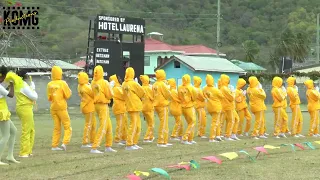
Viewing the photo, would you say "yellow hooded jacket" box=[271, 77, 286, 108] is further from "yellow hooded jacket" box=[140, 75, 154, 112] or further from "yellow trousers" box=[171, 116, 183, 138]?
"yellow hooded jacket" box=[140, 75, 154, 112]

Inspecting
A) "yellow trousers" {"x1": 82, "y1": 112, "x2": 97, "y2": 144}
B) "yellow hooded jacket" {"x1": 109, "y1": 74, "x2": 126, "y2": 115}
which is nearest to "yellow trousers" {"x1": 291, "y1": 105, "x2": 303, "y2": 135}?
"yellow hooded jacket" {"x1": 109, "y1": 74, "x2": 126, "y2": 115}

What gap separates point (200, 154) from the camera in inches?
561

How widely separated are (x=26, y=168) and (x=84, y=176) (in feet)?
4.48

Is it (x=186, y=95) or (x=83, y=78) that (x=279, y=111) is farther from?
(x=83, y=78)

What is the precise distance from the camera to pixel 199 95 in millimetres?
18078

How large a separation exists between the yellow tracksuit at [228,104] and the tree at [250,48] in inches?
2060

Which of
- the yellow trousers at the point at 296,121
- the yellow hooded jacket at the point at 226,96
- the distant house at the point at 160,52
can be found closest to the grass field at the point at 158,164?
the yellow hooded jacket at the point at 226,96

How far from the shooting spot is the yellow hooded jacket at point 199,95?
706 inches

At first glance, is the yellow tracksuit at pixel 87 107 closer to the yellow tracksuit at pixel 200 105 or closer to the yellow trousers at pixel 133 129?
the yellow trousers at pixel 133 129

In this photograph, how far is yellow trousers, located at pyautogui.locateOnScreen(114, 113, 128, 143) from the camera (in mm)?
15837

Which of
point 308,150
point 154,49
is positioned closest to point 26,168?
point 308,150

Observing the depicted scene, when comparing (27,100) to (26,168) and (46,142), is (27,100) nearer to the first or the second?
(26,168)

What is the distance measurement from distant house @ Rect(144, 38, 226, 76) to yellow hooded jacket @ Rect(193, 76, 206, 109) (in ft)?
152

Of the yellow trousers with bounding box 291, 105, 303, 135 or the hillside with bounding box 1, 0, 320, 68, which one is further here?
the hillside with bounding box 1, 0, 320, 68
